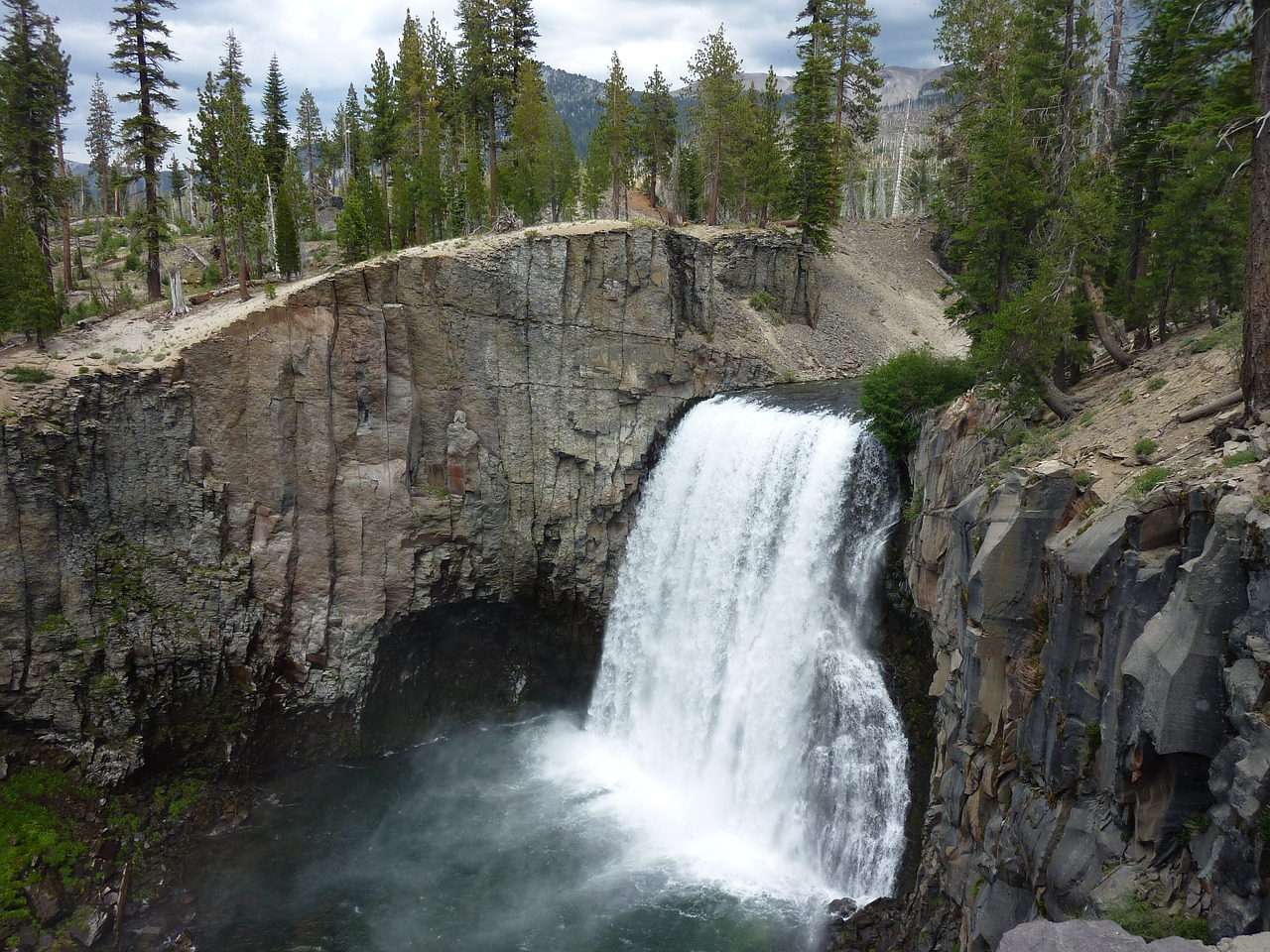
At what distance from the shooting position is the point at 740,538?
75.4 ft

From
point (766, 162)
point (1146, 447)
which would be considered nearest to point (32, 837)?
point (1146, 447)

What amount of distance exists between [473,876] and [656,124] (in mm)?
44481

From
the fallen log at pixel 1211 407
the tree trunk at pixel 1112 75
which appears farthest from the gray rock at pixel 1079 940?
the tree trunk at pixel 1112 75

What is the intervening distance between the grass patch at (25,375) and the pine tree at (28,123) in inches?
485

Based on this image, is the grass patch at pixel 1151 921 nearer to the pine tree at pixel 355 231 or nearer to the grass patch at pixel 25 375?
the grass patch at pixel 25 375

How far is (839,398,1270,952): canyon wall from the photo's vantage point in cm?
838

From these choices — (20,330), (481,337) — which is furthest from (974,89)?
(20,330)

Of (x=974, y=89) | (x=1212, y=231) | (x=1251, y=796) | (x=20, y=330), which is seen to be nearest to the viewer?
(x=1251, y=796)

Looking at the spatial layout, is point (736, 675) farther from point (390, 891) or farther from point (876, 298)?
point (876, 298)

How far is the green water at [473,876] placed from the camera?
17.7 meters

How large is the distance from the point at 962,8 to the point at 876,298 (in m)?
14.5

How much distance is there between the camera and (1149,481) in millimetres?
10656

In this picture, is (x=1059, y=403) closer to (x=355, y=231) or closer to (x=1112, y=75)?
(x=1112, y=75)

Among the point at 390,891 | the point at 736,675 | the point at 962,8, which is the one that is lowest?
the point at 390,891
